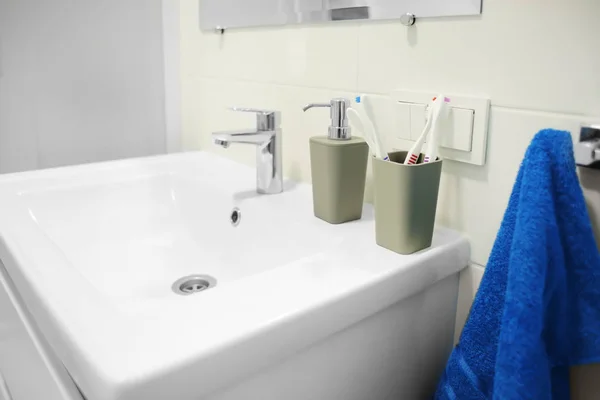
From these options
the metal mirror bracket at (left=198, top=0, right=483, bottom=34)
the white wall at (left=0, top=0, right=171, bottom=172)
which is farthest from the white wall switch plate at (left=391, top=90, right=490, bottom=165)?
the white wall at (left=0, top=0, right=171, bottom=172)

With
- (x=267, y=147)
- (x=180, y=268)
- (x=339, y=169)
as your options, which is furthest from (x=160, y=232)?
(x=339, y=169)

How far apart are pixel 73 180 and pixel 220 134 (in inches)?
11.9

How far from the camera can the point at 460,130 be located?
2.02 feet

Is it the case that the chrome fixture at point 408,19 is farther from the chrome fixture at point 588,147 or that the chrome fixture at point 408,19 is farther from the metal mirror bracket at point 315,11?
the chrome fixture at point 588,147

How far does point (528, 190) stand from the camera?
48 centimetres

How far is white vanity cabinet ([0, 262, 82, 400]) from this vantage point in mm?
491

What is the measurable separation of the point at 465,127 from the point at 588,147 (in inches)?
5.8

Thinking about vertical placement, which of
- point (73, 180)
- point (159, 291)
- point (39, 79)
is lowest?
point (159, 291)

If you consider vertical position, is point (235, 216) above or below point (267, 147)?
below

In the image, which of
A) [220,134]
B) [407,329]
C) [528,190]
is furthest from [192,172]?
[528,190]

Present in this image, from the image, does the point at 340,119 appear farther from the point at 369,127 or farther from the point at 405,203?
the point at 405,203

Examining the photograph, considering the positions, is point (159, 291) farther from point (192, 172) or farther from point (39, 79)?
point (39, 79)

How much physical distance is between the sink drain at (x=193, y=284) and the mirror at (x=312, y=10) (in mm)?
443

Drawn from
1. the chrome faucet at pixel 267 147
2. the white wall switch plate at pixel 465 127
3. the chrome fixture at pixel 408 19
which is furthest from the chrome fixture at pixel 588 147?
the chrome faucet at pixel 267 147
